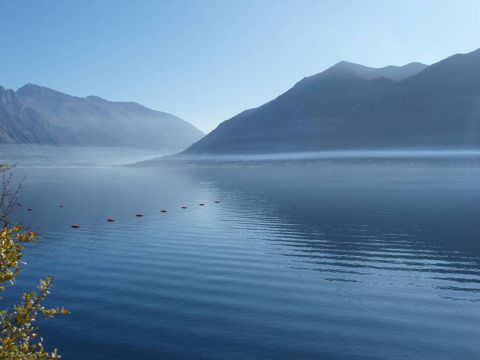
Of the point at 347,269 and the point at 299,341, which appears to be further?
the point at 347,269

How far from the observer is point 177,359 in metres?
22.1

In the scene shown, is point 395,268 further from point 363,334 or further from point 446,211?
point 446,211

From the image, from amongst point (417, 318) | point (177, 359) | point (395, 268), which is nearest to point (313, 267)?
point (395, 268)

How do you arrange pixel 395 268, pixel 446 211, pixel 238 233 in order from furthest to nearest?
pixel 446 211 → pixel 238 233 → pixel 395 268

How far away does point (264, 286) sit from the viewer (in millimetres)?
33938

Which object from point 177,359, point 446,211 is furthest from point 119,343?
point 446,211

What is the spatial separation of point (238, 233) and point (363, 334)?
3427 cm

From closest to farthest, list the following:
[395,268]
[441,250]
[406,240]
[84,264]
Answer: [395,268] → [84,264] → [441,250] → [406,240]

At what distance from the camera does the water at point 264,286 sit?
23.6m

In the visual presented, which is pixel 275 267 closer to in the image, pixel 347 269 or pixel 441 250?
pixel 347 269

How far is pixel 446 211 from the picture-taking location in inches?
3022

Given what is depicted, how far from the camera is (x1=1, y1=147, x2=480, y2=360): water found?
23.6m

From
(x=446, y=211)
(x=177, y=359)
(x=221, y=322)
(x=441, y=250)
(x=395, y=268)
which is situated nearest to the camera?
(x=177, y=359)

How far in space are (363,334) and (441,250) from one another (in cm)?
2642
